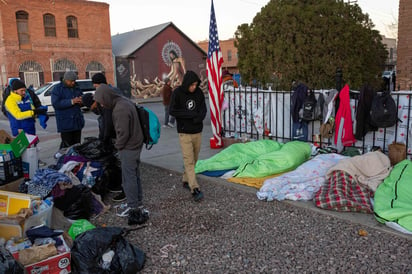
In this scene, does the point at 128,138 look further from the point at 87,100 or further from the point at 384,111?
the point at 384,111

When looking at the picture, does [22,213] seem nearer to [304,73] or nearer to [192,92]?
[192,92]

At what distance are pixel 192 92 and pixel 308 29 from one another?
15.7 ft

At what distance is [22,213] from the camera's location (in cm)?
377

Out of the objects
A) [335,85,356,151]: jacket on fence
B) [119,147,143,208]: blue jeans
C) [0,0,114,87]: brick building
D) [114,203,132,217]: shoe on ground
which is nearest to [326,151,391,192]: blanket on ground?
[335,85,356,151]: jacket on fence

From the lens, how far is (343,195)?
474 cm

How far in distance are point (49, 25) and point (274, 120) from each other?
87.2 feet

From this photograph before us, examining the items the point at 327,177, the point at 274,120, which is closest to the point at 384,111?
the point at 327,177

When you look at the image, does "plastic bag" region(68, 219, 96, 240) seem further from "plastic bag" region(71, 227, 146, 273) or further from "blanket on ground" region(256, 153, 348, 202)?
"blanket on ground" region(256, 153, 348, 202)

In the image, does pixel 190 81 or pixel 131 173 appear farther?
pixel 190 81

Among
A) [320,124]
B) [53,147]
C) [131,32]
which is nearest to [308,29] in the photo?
[320,124]

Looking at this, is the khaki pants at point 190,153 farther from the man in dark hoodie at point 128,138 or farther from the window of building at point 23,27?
the window of building at point 23,27

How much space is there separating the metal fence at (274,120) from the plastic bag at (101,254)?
479 cm

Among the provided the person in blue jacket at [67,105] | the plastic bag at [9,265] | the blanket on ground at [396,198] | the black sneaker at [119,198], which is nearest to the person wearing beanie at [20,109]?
the person in blue jacket at [67,105]

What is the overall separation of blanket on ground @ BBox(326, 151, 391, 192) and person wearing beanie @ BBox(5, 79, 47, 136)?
534cm
